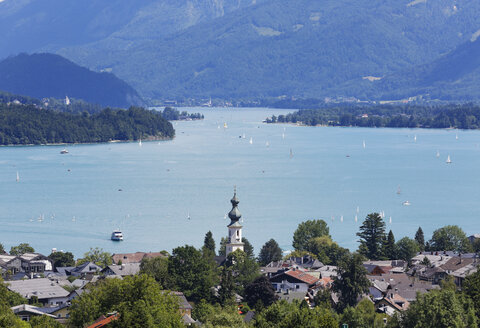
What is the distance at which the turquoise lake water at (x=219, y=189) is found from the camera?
3303 centimetres

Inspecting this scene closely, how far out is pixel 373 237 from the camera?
26375 millimetres

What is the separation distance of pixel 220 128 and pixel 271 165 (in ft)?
135

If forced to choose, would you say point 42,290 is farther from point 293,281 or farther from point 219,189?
point 219,189

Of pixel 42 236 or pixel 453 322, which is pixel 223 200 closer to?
pixel 42 236

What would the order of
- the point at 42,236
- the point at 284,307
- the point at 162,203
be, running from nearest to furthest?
1. the point at 284,307
2. the point at 42,236
3. the point at 162,203

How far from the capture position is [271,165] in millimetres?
56906

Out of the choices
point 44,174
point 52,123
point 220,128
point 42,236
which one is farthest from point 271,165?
point 220,128

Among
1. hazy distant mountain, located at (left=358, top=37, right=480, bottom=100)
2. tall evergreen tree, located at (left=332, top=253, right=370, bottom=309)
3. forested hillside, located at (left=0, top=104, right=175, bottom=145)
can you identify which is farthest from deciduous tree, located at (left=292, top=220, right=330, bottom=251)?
hazy distant mountain, located at (left=358, top=37, right=480, bottom=100)

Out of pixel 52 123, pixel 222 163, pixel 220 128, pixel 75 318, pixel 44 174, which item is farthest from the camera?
pixel 220 128

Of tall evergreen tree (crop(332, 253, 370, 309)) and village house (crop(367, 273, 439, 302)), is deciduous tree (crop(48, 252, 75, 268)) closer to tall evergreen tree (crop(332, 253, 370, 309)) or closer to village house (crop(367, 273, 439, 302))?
village house (crop(367, 273, 439, 302))

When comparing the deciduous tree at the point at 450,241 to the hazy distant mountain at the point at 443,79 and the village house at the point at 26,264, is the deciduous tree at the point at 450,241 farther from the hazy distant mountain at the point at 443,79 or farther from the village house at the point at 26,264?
the hazy distant mountain at the point at 443,79

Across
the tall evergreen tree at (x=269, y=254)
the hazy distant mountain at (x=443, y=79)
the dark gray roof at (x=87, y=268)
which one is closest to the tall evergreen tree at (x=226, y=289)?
the dark gray roof at (x=87, y=268)

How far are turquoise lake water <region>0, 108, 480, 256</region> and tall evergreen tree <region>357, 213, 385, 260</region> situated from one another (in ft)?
10.5

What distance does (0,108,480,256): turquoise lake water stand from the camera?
108 feet
